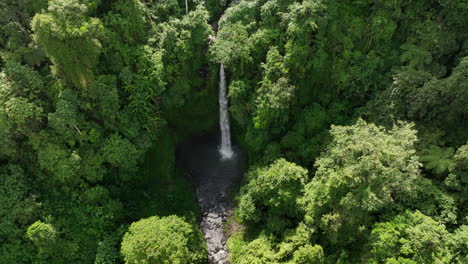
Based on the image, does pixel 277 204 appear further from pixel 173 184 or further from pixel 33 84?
pixel 33 84

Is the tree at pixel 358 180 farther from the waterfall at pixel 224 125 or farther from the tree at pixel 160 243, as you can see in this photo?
the waterfall at pixel 224 125

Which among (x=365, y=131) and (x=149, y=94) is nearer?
(x=365, y=131)

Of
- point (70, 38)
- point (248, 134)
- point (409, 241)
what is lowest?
point (409, 241)

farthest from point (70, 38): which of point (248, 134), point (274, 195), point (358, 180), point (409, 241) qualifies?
point (409, 241)

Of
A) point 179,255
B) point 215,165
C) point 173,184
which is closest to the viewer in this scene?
point 179,255

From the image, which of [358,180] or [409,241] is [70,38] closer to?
[358,180]

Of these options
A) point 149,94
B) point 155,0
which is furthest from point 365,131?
point 155,0
